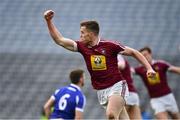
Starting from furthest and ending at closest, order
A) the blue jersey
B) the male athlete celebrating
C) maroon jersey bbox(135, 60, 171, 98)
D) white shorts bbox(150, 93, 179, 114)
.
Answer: white shorts bbox(150, 93, 179, 114) → maroon jersey bbox(135, 60, 171, 98) → the blue jersey → the male athlete celebrating

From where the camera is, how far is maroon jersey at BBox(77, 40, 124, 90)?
844 cm

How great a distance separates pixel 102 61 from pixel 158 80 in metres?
4.04

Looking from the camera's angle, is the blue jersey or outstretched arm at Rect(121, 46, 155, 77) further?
the blue jersey

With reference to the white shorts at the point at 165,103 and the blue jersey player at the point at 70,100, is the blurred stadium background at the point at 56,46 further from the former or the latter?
the blue jersey player at the point at 70,100

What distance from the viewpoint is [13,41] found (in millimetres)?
24484

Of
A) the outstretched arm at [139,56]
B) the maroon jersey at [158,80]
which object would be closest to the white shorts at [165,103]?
the maroon jersey at [158,80]

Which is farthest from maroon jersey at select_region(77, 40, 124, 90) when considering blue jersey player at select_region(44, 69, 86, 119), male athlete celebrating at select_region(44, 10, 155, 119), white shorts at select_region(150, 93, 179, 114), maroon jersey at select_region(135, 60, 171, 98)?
white shorts at select_region(150, 93, 179, 114)

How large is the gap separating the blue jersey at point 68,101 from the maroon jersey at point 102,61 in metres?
1.58

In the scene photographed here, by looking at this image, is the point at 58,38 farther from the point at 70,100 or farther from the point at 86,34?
the point at 70,100

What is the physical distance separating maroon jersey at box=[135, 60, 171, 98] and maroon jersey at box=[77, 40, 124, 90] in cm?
375

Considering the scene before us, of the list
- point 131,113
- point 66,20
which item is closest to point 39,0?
point 66,20

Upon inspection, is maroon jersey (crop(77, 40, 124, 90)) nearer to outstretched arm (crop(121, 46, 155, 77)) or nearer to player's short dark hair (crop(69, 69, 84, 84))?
outstretched arm (crop(121, 46, 155, 77))

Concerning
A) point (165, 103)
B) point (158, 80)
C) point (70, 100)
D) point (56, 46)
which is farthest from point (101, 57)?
point (56, 46)

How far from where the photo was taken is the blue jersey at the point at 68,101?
1005cm
